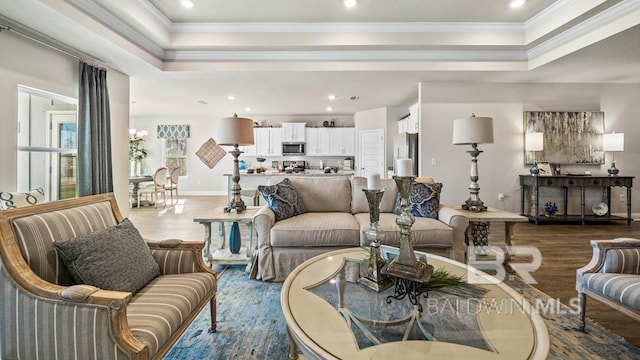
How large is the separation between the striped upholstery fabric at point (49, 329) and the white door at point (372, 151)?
6429 mm

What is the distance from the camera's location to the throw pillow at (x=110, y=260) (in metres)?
1.24

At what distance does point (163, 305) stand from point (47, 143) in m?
3.36

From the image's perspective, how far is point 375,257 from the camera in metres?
1.55

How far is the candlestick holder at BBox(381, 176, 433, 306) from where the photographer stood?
1.38 meters

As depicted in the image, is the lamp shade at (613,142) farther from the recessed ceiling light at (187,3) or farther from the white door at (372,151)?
the recessed ceiling light at (187,3)

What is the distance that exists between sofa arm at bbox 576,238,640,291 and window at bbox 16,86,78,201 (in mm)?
4917

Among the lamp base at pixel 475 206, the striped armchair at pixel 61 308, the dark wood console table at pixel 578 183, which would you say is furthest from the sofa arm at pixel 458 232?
the dark wood console table at pixel 578 183

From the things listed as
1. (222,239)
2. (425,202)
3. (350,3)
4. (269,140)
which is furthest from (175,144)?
(425,202)

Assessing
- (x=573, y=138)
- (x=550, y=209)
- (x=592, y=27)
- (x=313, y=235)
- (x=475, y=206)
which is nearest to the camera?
(x=313, y=235)

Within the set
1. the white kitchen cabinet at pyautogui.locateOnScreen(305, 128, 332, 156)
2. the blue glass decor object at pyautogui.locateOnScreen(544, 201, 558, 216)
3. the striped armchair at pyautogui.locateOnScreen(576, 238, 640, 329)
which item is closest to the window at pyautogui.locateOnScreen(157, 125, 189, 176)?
the white kitchen cabinet at pyautogui.locateOnScreen(305, 128, 332, 156)

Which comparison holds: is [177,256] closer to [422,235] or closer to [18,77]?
[422,235]

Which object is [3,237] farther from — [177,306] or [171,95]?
[171,95]

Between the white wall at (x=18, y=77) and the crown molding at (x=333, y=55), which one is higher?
the crown molding at (x=333, y=55)

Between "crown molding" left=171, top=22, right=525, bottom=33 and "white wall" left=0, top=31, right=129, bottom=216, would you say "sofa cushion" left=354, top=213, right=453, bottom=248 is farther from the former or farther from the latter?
"white wall" left=0, top=31, right=129, bottom=216
